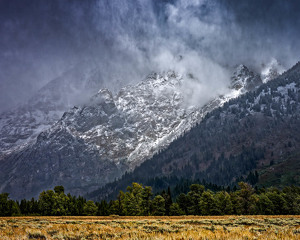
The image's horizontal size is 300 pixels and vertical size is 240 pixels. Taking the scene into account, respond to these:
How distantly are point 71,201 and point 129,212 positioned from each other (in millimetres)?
27992

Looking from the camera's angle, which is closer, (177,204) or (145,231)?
(145,231)

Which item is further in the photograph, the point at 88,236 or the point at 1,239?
the point at 88,236

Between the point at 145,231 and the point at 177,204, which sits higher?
the point at 145,231

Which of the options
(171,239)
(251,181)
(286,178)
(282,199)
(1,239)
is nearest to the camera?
(171,239)

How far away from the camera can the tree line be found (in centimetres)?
6906

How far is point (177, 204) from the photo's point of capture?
265ft

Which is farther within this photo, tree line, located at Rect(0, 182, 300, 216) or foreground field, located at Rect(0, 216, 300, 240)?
tree line, located at Rect(0, 182, 300, 216)

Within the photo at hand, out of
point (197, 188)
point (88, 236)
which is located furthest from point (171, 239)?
point (197, 188)

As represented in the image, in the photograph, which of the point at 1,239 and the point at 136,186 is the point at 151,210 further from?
the point at 1,239

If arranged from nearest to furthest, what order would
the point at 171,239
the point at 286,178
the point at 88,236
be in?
the point at 171,239 → the point at 88,236 → the point at 286,178

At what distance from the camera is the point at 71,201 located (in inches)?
3452

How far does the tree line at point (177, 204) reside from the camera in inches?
2719

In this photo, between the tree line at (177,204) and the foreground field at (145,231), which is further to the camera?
the tree line at (177,204)

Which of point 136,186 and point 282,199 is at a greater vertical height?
point 136,186
